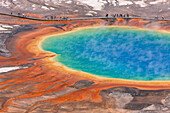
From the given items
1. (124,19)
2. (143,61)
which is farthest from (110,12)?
(143,61)

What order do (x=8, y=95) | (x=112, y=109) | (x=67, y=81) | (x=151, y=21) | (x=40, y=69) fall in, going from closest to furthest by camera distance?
1. (x=112, y=109)
2. (x=8, y=95)
3. (x=67, y=81)
4. (x=40, y=69)
5. (x=151, y=21)

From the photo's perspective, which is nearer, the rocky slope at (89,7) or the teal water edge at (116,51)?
the teal water edge at (116,51)

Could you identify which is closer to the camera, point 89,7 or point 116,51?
point 116,51

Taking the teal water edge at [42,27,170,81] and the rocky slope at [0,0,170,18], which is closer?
the teal water edge at [42,27,170,81]

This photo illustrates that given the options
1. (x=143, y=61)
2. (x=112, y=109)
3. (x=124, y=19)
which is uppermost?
(x=124, y=19)

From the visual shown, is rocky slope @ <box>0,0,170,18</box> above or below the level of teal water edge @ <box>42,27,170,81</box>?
above

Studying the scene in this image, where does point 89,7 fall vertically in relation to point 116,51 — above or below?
above

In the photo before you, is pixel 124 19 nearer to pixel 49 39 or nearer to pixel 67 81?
pixel 49 39

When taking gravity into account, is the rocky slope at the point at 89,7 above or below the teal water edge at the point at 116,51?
above
